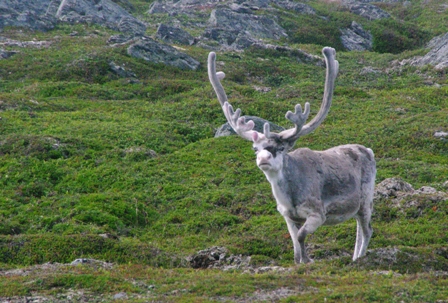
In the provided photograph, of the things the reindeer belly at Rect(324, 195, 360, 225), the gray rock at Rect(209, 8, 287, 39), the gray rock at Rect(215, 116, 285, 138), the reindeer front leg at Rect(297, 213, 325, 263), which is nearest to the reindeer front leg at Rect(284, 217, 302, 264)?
the reindeer front leg at Rect(297, 213, 325, 263)

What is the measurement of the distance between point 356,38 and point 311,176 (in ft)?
197

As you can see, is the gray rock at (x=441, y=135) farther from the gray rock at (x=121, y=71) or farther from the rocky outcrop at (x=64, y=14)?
the rocky outcrop at (x=64, y=14)

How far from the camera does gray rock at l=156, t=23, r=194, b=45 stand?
59.3 metres

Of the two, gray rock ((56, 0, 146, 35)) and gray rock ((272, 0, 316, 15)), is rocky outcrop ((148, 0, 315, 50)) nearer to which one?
gray rock ((272, 0, 316, 15))

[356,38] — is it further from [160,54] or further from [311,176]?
[311,176]

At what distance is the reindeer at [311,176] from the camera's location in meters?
13.1

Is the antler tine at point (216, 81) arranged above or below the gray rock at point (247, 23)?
above

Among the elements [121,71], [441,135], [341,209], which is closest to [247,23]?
[121,71]

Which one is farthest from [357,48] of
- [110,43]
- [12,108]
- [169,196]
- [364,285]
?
[364,285]

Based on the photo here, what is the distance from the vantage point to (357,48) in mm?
68438

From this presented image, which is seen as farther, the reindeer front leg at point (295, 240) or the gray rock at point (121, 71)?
the gray rock at point (121, 71)

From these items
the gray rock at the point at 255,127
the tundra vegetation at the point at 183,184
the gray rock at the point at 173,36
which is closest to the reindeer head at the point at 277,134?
the tundra vegetation at the point at 183,184

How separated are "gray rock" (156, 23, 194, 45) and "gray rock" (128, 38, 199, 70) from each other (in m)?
9.28

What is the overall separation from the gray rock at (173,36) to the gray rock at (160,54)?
30.5ft
